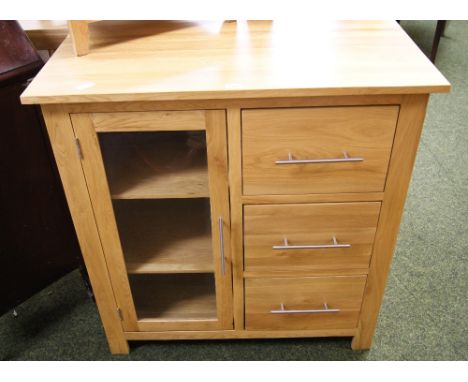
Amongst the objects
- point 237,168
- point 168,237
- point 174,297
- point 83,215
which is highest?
point 237,168

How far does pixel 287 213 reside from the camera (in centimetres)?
95

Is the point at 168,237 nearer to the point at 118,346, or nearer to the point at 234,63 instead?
the point at 118,346

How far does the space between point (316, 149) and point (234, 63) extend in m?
0.23

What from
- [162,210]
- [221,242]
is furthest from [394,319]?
[162,210]

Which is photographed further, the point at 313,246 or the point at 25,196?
the point at 25,196

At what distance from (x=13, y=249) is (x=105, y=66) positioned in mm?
555

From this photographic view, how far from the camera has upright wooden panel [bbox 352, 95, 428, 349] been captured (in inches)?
32.4

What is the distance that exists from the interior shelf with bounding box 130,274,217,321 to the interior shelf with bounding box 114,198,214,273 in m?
0.08

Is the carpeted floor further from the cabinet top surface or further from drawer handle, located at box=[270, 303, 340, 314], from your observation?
the cabinet top surface

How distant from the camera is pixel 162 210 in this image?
1102mm

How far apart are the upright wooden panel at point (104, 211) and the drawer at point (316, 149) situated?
0.29 meters

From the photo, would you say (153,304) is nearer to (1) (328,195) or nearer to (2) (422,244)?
(1) (328,195)

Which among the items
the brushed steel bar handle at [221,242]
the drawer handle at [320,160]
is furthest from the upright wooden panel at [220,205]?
the drawer handle at [320,160]

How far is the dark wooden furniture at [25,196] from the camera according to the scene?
0.98m
